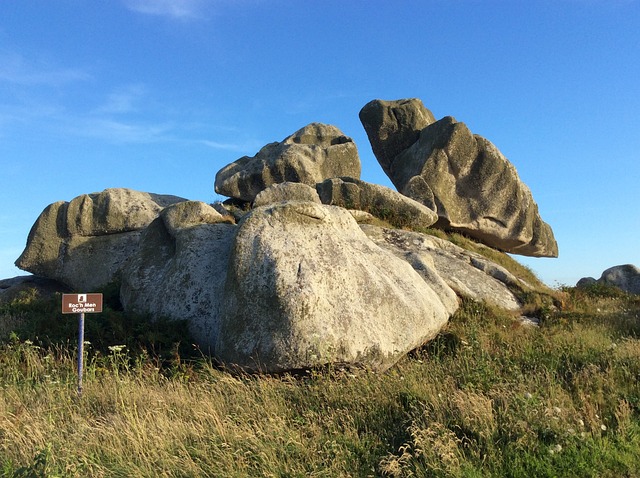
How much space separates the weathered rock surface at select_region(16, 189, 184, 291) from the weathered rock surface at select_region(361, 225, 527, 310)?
8577 mm

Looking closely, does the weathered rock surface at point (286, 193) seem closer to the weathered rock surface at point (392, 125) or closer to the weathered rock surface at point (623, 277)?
the weathered rock surface at point (392, 125)

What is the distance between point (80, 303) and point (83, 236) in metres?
11.5

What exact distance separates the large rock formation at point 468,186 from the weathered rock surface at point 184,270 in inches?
588

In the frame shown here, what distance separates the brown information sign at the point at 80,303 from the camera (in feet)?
32.6

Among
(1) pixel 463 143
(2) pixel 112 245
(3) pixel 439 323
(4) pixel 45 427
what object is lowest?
(4) pixel 45 427

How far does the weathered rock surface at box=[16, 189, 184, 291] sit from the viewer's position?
2002 cm

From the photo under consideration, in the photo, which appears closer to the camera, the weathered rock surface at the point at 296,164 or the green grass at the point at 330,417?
the green grass at the point at 330,417

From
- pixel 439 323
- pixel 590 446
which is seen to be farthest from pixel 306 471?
pixel 439 323

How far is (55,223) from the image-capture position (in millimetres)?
20922

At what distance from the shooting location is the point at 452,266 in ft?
59.3

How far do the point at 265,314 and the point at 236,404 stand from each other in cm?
217

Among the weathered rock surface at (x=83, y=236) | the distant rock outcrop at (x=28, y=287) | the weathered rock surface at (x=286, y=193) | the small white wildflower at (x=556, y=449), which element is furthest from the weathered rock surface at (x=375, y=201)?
the small white wildflower at (x=556, y=449)

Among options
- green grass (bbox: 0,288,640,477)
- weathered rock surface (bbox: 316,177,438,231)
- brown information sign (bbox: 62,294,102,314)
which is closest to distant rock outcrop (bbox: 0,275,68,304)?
green grass (bbox: 0,288,640,477)

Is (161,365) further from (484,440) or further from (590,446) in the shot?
(590,446)
